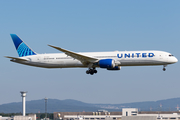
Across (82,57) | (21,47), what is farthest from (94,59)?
(21,47)

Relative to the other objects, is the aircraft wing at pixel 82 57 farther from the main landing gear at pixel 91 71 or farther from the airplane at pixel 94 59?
the main landing gear at pixel 91 71

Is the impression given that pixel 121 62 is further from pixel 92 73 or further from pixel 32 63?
pixel 32 63

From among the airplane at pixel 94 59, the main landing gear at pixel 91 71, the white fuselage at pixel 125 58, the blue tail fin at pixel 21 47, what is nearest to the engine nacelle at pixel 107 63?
the airplane at pixel 94 59

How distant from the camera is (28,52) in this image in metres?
66.8

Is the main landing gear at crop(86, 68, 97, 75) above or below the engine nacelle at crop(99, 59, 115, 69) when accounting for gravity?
below

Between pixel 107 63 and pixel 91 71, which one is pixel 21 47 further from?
pixel 107 63

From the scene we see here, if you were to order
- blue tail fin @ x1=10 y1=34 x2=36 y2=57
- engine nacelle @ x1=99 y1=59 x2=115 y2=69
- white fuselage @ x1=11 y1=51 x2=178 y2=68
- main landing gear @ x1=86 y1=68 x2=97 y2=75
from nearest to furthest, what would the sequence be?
engine nacelle @ x1=99 y1=59 x2=115 y2=69
white fuselage @ x1=11 y1=51 x2=178 y2=68
main landing gear @ x1=86 y1=68 x2=97 y2=75
blue tail fin @ x1=10 y1=34 x2=36 y2=57

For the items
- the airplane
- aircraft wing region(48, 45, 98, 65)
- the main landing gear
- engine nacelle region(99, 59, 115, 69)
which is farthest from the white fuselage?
the main landing gear

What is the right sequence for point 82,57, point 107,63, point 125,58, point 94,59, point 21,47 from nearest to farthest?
point 107,63 < point 125,58 < point 82,57 < point 94,59 < point 21,47

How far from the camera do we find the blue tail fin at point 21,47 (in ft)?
219

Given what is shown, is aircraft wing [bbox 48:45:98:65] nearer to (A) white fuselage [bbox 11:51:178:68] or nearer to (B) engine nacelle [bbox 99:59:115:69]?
(A) white fuselage [bbox 11:51:178:68]

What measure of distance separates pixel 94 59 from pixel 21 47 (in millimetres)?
18237

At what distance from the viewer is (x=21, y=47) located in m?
68.2

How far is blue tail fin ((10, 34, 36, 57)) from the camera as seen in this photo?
6681 cm
